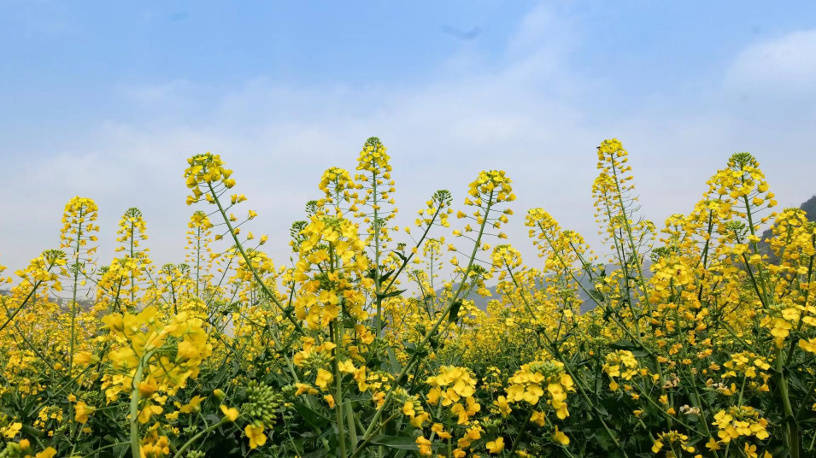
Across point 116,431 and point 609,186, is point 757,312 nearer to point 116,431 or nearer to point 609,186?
point 609,186

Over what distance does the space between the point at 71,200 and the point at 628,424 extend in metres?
7.36

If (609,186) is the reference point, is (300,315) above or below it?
below

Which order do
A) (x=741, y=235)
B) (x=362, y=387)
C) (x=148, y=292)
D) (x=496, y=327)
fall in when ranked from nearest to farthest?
(x=362, y=387) → (x=741, y=235) → (x=148, y=292) → (x=496, y=327)

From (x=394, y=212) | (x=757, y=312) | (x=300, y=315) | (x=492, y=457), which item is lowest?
(x=492, y=457)

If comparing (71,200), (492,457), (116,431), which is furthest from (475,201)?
(71,200)

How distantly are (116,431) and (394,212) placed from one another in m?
3.43

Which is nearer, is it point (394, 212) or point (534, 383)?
point (534, 383)

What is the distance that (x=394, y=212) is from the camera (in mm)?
3869

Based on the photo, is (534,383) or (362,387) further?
(362,387)

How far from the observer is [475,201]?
3.24 meters

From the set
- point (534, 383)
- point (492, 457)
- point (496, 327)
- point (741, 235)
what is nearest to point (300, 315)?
point (534, 383)

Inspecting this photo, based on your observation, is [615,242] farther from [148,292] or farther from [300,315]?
[148,292]

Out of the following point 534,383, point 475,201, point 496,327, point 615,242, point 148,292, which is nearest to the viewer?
point 534,383

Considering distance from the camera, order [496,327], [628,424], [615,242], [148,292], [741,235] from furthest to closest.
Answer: [496,327], [148,292], [615,242], [628,424], [741,235]
